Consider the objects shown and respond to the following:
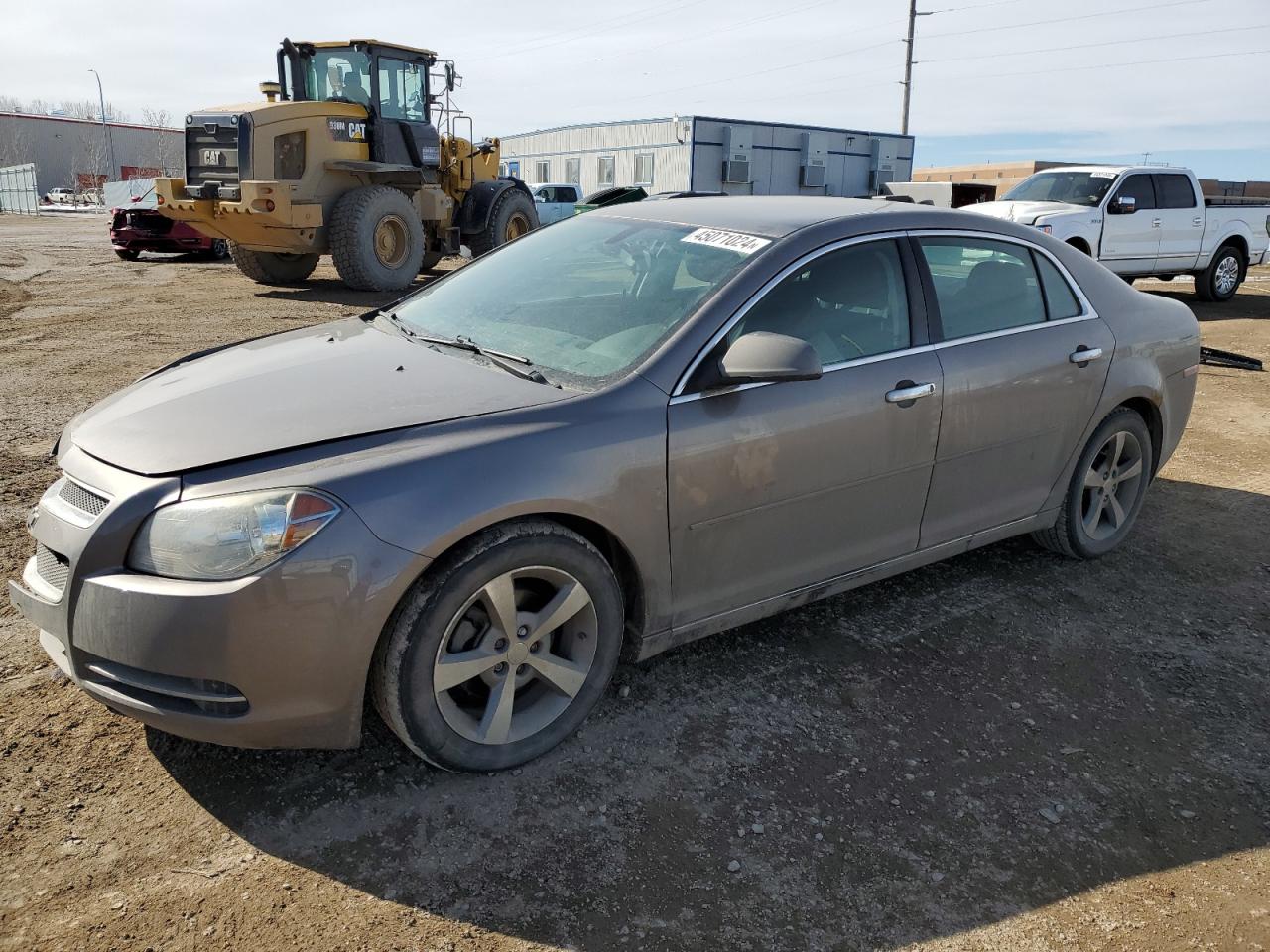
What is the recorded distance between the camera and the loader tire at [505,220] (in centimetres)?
1574

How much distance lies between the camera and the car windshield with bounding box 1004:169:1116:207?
44.7ft

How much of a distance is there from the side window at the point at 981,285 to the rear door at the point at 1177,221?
472 inches

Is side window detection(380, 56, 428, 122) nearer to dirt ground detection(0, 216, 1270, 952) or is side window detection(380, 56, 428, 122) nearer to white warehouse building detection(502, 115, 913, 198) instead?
dirt ground detection(0, 216, 1270, 952)

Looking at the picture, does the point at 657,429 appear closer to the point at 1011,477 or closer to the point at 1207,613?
the point at 1011,477

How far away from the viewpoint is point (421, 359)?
3.30 meters

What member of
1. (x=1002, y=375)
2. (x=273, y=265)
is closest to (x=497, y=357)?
(x=1002, y=375)

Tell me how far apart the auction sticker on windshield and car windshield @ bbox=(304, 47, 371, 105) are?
467 inches

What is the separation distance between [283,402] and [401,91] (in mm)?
12698

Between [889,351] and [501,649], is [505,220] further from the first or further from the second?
[501,649]

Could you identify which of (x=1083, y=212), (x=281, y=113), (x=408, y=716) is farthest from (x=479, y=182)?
(x=408, y=716)

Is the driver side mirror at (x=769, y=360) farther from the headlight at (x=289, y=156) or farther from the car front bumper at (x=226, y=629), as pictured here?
the headlight at (x=289, y=156)

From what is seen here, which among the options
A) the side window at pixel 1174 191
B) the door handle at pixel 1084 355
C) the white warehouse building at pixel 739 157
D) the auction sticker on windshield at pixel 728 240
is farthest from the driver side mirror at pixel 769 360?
the white warehouse building at pixel 739 157

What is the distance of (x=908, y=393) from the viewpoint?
3.51m

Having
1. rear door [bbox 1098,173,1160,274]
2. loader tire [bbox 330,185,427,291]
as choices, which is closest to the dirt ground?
loader tire [bbox 330,185,427,291]
